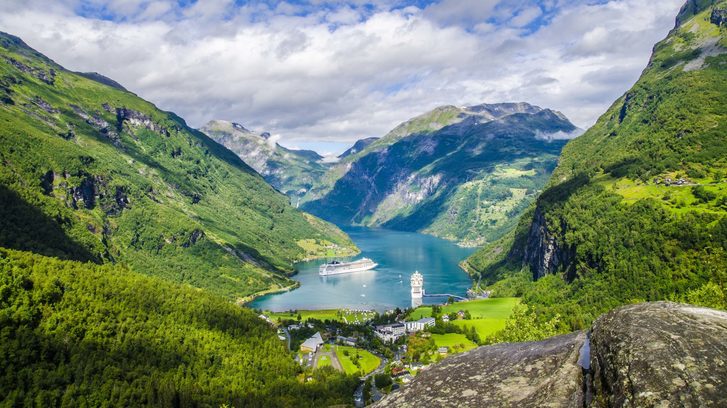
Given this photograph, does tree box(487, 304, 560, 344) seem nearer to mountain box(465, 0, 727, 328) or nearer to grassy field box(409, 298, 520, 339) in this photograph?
mountain box(465, 0, 727, 328)

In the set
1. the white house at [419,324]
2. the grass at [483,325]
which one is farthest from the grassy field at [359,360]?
the grass at [483,325]

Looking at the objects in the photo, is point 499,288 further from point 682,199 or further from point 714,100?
point 714,100

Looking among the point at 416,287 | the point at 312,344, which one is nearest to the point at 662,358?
the point at 312,344

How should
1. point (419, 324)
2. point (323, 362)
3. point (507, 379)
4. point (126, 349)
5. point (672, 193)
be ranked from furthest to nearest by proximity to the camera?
point (672, 193), point (419, 324), point (323, 362), point (126, 349), point (507, 379)

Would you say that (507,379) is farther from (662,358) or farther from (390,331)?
(390,331)

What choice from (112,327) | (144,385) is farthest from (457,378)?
(112,327)

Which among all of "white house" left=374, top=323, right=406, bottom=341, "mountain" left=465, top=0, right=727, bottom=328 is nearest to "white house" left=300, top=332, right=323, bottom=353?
"white house" left=374, top=323, right=406, bottom=341
